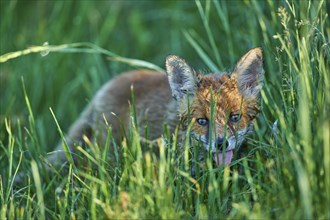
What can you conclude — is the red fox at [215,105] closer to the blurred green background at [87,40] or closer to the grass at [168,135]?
the grass at [168,135]

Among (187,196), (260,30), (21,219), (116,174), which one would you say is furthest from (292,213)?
(260,30)

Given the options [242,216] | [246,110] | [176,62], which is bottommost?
[242,216]

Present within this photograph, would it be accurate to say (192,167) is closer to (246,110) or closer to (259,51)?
(246,110)

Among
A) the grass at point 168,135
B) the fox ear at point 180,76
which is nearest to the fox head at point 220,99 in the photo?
the fox ear at point 180,76

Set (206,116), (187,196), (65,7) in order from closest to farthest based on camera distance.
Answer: (187,196) → (206,116) → (65,7)

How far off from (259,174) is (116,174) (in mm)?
925

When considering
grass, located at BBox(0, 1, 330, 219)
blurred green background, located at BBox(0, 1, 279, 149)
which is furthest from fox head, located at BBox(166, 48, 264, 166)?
blurred green background, located at BBox(0, 1, 279, 149)

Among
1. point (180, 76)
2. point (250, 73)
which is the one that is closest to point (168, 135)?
point (180, 76)

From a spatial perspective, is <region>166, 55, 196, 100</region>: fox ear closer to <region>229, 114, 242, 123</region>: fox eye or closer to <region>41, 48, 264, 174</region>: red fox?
<region>41, 48, 264, 174</region>: red fox

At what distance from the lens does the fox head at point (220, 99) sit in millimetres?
4777

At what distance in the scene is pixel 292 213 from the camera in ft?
11.9

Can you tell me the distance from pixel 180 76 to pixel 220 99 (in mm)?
419

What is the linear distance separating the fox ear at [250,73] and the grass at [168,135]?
13cm

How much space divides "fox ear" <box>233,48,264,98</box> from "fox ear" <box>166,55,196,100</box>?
329 millimetres
